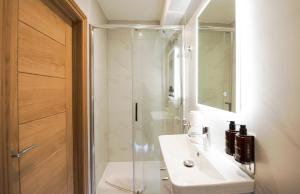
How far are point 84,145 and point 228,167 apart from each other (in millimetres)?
1274

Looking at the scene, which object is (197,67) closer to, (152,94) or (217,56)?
(217,56)

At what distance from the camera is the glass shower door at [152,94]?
8.05ft

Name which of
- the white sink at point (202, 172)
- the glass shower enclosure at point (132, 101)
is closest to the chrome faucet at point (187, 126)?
the white sink at point (202, 172)

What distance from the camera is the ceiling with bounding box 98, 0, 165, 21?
89.7 inches

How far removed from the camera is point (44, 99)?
1.18m

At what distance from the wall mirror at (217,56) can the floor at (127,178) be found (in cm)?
130

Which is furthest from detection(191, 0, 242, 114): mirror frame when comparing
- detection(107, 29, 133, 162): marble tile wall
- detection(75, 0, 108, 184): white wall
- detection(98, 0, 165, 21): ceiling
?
detection(107, 29, 133, 162): marble tile wall

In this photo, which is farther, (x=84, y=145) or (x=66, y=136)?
(x=84, y=145)

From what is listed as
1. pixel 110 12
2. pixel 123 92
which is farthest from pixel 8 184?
pixel 110 12

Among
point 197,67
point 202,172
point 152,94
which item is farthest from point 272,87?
point 152,94

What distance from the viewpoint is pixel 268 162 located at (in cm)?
73

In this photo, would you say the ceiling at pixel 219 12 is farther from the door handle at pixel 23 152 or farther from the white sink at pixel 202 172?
the door handle at pixel 23 152

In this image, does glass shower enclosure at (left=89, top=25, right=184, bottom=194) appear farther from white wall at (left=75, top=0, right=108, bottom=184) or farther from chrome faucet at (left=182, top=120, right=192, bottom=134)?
chrome faucet at (left=182, top=120, right=192, bottom=134)

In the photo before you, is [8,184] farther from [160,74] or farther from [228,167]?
[160,74]
